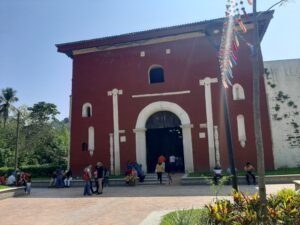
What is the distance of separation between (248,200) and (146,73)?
1436 centimetres

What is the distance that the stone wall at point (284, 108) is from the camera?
17.6 m

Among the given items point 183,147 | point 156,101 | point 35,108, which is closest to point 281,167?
point 183,147

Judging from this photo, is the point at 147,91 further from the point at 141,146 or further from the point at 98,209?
the point at 98,209

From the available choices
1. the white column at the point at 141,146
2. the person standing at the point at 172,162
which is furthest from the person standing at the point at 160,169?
the person standing at the point at 172,162

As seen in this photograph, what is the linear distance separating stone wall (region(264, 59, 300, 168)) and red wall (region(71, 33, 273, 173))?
1457 millimetres

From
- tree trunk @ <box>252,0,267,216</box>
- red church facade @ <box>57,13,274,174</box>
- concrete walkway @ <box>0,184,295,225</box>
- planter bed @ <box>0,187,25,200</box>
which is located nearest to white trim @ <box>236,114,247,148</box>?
red church facade @ <box>57,13,274,174</box>

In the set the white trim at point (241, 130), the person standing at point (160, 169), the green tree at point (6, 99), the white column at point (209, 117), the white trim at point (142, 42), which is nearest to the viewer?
the person standing at point (160, 169)

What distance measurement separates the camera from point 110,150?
62.0 feet

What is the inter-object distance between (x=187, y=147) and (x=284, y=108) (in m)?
6.89

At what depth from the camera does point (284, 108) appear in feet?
60.7

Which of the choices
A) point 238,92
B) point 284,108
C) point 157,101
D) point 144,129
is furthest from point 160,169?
point 284,108

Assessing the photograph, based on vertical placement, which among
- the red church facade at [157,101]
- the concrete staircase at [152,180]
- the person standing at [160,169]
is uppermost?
the red church facade at [157,101]

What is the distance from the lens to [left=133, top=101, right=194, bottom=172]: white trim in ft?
57.7

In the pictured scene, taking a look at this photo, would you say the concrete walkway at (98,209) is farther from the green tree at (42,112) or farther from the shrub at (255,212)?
the green tree at (42,112)
